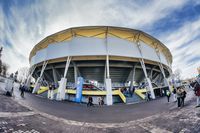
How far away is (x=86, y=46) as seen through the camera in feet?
69.3

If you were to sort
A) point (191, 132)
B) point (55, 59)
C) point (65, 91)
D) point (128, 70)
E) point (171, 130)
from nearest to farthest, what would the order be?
point (191, 132) → point (171, 130) → point (65, 91) → point (55, 59) → point (128, 70)

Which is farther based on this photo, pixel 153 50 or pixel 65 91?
pixel 153 50

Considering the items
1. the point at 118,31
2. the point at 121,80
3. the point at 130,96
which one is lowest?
the point at 130,96

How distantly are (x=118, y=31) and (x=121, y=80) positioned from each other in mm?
10701

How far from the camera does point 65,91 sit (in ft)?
65.9

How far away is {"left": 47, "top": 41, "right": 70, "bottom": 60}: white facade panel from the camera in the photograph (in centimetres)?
2188

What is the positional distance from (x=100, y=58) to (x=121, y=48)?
411 centimetres

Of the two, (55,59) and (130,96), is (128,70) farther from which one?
(55,59)

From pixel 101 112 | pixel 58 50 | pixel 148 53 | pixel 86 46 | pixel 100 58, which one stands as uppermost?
pixel 86 46

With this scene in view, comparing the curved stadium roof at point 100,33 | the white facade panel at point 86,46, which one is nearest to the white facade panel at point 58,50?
the white facade panel at point 86,46

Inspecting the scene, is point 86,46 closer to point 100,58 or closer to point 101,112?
point 100,58

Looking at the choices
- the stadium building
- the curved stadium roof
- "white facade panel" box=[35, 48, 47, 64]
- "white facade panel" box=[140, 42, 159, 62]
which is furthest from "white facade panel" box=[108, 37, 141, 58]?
"white facade panel" box=[35, 48, 47, 64]

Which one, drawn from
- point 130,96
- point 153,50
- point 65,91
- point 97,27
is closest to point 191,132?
point 130,96

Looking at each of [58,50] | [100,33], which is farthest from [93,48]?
[58,50]
